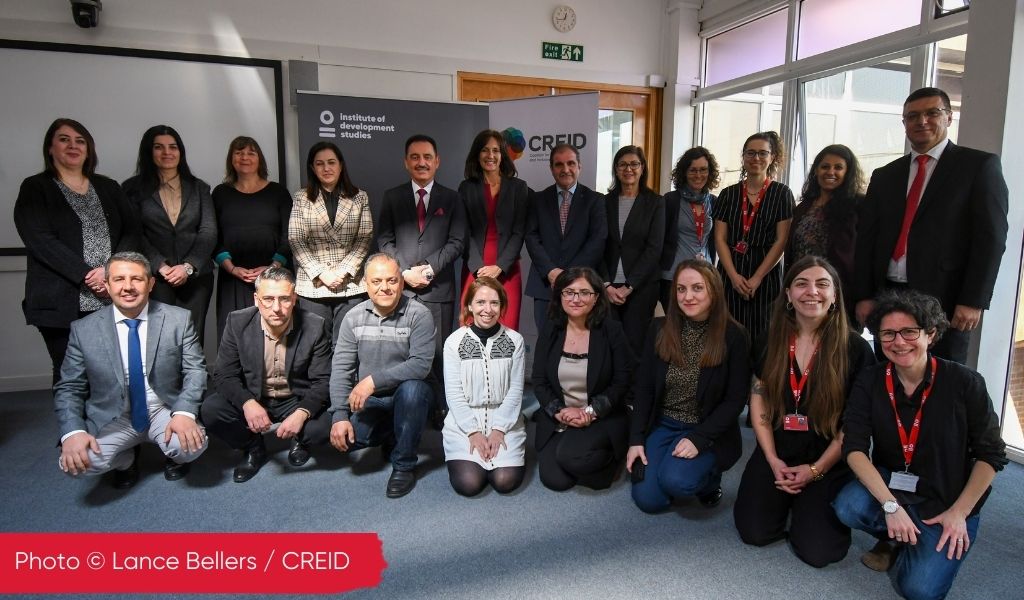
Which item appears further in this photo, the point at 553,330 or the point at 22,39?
the point at 22,39

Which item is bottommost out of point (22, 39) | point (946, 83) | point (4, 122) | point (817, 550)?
point (817, 550)

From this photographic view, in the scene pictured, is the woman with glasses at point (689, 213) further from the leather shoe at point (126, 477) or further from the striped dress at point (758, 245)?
→ the leather shoe at point (126, 477)

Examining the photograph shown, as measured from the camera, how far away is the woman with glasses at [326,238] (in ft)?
10.7

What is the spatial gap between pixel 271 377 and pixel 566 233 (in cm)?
174

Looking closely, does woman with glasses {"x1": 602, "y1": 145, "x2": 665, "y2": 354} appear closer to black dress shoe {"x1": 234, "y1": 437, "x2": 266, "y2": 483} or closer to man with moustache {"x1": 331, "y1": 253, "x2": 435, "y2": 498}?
man with moustache {"x1": 331, "y1": 253, "x2": 435, "y2": 498}

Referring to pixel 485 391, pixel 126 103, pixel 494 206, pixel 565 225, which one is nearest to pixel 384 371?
pixel 485 391

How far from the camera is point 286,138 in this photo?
4520 millimetres

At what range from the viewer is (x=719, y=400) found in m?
2.48

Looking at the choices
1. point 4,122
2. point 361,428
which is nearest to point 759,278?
point 361,428

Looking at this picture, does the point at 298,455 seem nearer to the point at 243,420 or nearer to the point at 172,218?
the point at 243,420

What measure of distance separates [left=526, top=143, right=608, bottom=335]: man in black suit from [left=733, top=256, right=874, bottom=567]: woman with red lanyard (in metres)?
1.34

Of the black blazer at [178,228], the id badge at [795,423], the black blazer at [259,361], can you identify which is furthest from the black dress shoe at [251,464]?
the id badge at [795,423]

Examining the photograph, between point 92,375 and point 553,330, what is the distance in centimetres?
199

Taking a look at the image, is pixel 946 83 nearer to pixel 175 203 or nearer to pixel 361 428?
pixel 361 428
